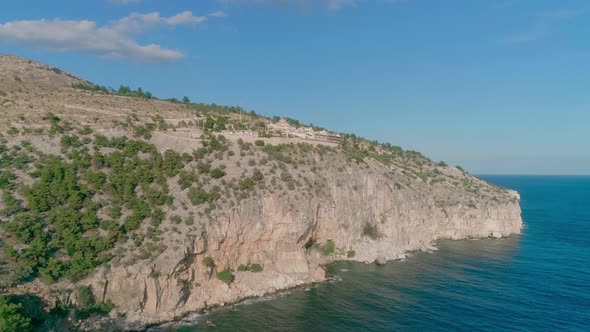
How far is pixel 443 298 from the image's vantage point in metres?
42.0

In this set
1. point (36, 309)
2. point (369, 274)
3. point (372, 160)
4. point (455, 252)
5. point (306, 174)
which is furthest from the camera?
point (372, 160)

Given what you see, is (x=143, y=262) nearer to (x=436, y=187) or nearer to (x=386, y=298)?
(x=386, y=298)

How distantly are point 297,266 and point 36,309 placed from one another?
26628mm

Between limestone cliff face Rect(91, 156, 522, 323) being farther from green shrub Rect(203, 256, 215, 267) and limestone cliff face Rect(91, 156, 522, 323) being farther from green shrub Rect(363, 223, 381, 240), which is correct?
green shrub Rect(203, 256, 215, 267)

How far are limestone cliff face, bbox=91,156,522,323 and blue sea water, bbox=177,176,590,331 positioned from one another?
292cm

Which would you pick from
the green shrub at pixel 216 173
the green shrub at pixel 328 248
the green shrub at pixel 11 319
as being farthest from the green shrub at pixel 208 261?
the green shrub at pixel 328 248

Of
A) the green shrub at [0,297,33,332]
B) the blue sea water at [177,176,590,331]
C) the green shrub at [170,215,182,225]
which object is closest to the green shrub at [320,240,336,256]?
the blue sea water at [177,176,590,331]

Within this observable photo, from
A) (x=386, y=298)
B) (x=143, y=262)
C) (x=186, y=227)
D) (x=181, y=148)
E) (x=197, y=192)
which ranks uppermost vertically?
(x=181, y=148)

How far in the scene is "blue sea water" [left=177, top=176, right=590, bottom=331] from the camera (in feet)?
117

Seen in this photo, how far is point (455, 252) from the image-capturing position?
62250 mm

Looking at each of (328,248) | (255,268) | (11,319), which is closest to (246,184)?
(255,268)

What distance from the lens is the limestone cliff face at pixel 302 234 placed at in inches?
1394

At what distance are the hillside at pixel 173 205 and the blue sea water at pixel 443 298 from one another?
3.90 m

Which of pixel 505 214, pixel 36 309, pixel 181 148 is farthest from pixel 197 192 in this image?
pixel 505 214
